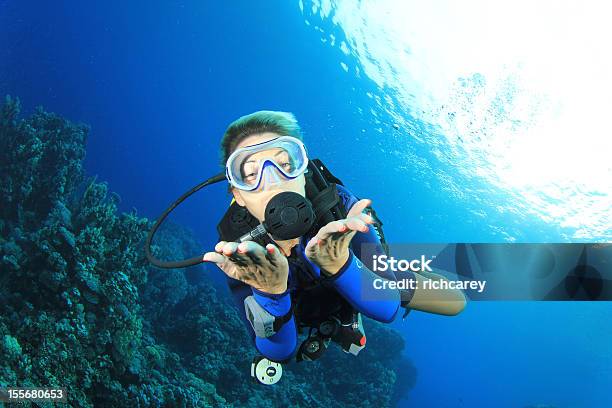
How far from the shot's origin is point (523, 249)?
3.70 metres

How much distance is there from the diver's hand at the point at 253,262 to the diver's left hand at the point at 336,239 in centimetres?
18

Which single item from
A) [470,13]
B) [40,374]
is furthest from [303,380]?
[470,13]

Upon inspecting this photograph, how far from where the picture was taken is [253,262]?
167 cm

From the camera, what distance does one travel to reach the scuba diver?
5.86 ft

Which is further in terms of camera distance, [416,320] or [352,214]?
[416,320]

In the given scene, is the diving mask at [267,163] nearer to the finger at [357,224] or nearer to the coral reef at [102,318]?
the finger at [357,224]

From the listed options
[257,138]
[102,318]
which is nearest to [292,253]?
[257,138]

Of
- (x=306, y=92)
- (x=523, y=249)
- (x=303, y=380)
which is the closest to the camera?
(x=523, y=249)

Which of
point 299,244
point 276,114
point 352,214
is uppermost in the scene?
point 276,114

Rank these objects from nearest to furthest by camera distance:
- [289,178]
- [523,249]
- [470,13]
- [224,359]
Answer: [289,178] → [523,249] → [224,359] → [470,13]

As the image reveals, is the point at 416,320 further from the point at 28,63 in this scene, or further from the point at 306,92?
the point at 28,63

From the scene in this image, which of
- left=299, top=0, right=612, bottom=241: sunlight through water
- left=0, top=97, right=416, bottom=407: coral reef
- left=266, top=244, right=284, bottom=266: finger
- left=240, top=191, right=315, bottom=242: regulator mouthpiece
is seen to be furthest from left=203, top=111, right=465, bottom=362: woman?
left=299, top=0, right=612, bottom=241: sunlight through water

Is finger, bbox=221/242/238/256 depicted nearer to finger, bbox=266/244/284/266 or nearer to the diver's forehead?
finger, bbox=266/244/284/266

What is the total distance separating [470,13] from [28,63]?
34525 millimetres
